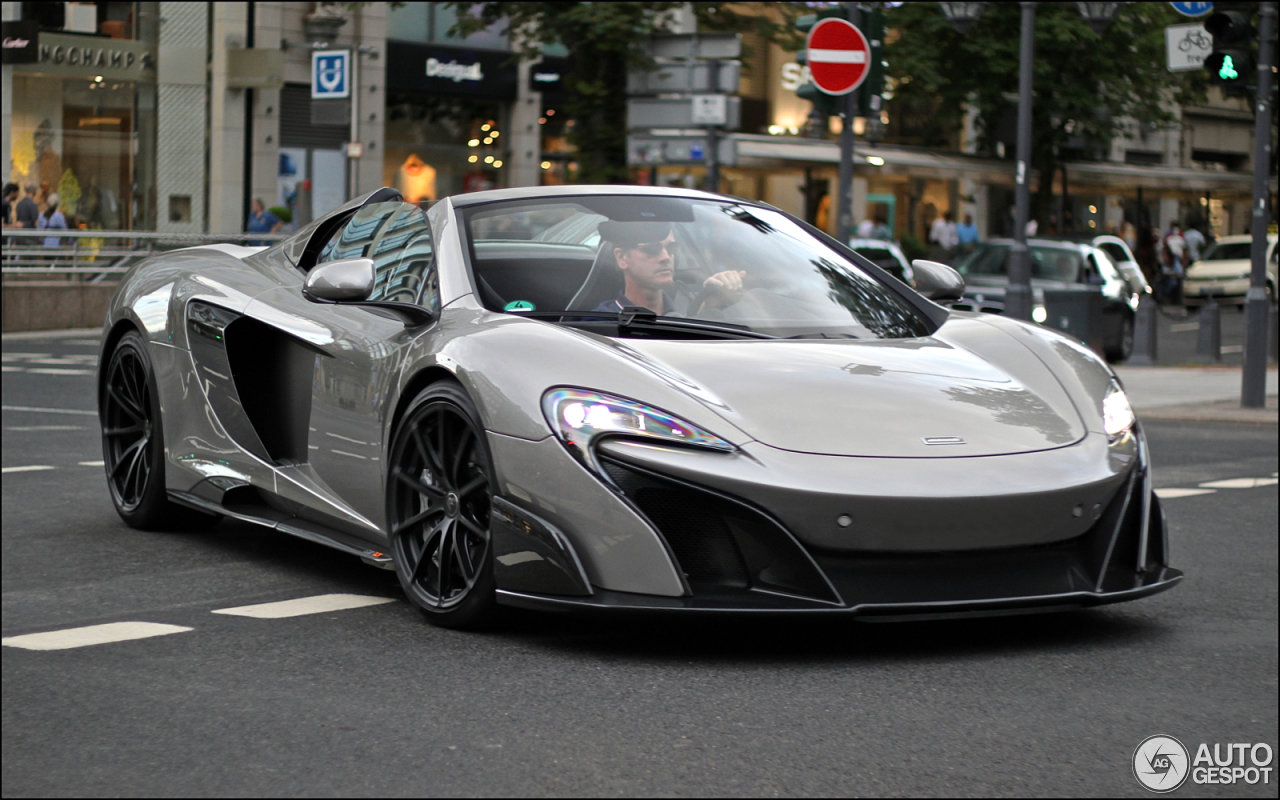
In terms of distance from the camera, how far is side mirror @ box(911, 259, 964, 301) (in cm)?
617

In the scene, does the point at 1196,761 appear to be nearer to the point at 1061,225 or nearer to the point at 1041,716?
the point at 1041,716

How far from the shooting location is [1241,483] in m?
9.59

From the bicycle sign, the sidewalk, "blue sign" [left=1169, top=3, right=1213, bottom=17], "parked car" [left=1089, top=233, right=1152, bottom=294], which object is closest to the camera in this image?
the sidewalk

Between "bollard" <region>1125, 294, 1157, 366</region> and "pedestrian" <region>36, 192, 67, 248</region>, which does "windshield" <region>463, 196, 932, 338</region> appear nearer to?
"bollard" <region>1125, 294, 1157, 366</region>

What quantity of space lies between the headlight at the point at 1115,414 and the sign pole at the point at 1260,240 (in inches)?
398

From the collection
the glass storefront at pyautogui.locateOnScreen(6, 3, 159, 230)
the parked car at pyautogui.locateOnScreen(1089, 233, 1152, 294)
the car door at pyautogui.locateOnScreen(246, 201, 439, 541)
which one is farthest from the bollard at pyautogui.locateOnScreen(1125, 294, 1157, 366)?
the glass storefront at pyautogui.locateOnScreen(6, 3, 159, 230)

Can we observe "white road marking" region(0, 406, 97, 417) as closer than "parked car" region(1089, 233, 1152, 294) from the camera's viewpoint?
Yes

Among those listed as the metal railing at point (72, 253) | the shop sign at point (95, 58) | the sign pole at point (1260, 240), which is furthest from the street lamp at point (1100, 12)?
the shop sign at point (95, 58)

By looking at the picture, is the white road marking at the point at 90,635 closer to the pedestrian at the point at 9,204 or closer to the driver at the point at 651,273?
the driver at the point at 651,273

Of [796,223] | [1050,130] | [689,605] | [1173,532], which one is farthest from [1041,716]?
[1050,130]

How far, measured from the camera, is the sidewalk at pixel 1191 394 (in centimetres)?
1433

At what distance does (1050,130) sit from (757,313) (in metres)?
36.8

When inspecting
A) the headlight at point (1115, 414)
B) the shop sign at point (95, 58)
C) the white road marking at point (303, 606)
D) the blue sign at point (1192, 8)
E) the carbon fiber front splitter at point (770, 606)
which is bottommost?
the white road marking at point (303, 606)

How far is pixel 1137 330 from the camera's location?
71.9 ft
